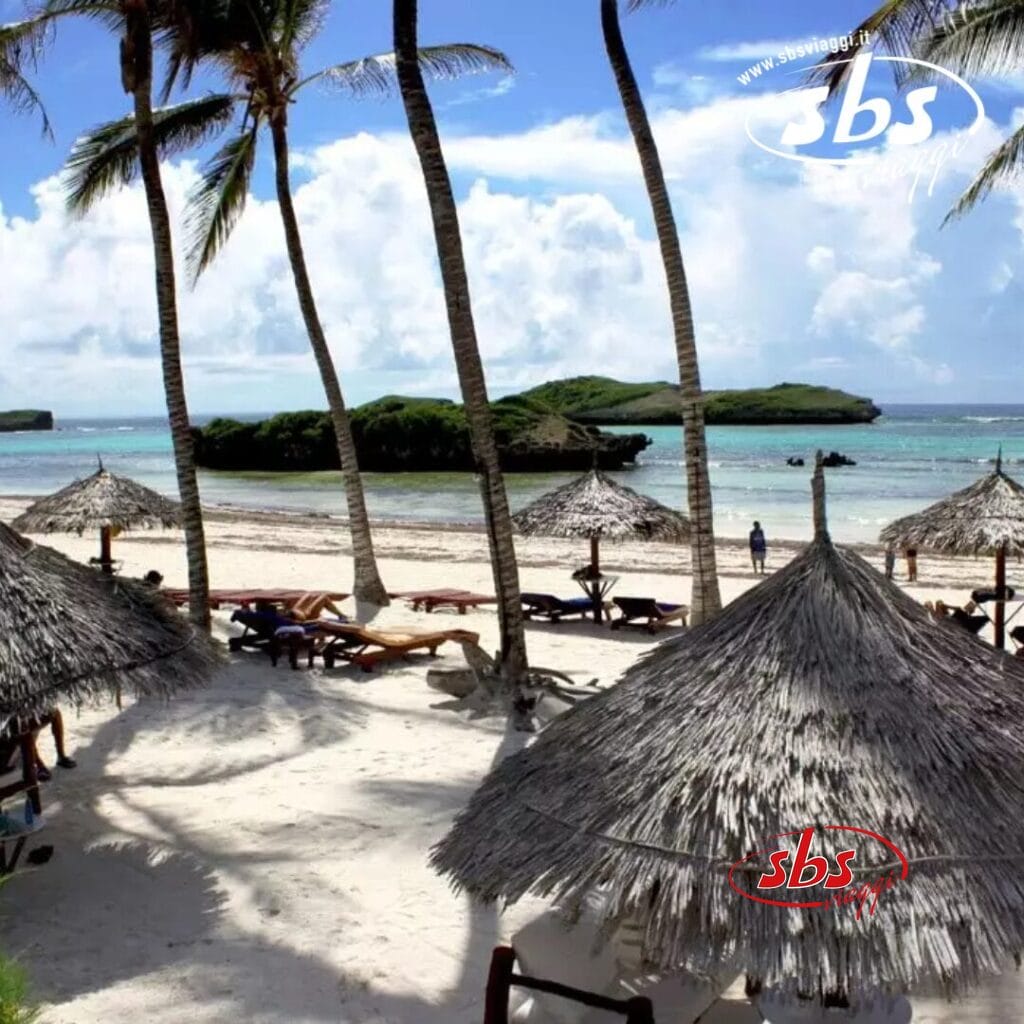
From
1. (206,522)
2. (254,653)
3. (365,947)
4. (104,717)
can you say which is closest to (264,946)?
(365,947)

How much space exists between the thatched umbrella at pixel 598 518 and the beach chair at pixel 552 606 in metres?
0.20

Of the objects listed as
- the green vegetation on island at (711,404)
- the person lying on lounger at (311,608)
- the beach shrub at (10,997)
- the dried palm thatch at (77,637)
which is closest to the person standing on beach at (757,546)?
the person lying on lounger at (311,608)

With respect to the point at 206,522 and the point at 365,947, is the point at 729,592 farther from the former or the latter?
the point at 206,522

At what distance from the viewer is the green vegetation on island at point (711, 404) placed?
4230 inches

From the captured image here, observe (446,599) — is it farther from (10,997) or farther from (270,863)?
(10,997)

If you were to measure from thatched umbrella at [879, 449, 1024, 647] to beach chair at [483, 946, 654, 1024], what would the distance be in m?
8.72

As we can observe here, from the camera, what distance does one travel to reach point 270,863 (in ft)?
20.8

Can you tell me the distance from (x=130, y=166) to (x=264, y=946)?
1231 centimetres

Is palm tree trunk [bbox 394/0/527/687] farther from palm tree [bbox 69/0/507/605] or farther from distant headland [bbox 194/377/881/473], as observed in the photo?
distant headland [bbox 194/377/881/473]

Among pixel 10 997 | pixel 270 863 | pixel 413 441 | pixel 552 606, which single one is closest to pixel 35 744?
pixel 270 863

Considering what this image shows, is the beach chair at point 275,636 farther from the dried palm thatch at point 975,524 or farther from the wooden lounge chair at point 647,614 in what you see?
the dried palm thatch at point 975,524

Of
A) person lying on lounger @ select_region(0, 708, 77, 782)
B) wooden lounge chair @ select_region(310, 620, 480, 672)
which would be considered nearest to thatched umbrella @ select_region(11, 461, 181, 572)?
wooden lounge chair @ select_region(310, 620, 480, 672)

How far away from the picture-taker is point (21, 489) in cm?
5144

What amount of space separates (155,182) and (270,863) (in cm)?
830
